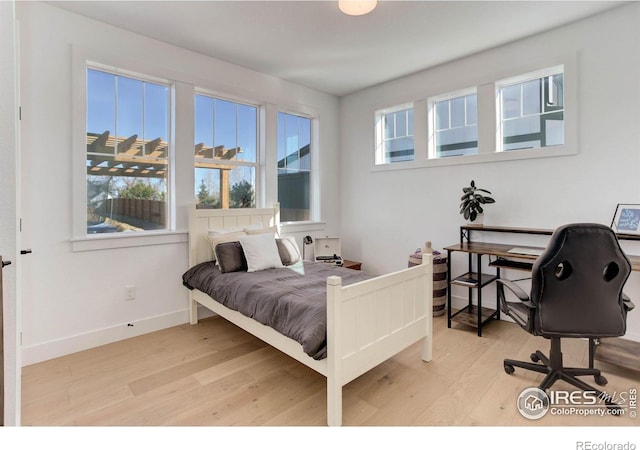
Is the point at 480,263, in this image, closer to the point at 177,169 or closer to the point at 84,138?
the point at 177,169

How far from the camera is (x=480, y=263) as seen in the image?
323cm

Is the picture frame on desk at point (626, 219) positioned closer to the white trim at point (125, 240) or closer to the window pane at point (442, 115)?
the window pane at point (442, 115)

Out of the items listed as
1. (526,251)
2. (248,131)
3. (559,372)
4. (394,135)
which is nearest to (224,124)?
(248,131)

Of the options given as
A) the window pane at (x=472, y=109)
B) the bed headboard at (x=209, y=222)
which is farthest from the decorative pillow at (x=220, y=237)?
the window pane at (x=472, y=109)

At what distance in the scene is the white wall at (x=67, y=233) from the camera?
254 cm

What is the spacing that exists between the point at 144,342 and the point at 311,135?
3.20 metres

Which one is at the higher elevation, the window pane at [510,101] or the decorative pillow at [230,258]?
the window pane at [510,101]

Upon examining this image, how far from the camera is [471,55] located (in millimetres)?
3482

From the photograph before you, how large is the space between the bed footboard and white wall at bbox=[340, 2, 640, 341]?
4.66ft

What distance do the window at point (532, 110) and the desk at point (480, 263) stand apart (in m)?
0.85

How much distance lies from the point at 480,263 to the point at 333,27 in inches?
101

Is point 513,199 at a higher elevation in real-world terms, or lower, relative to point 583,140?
lower
